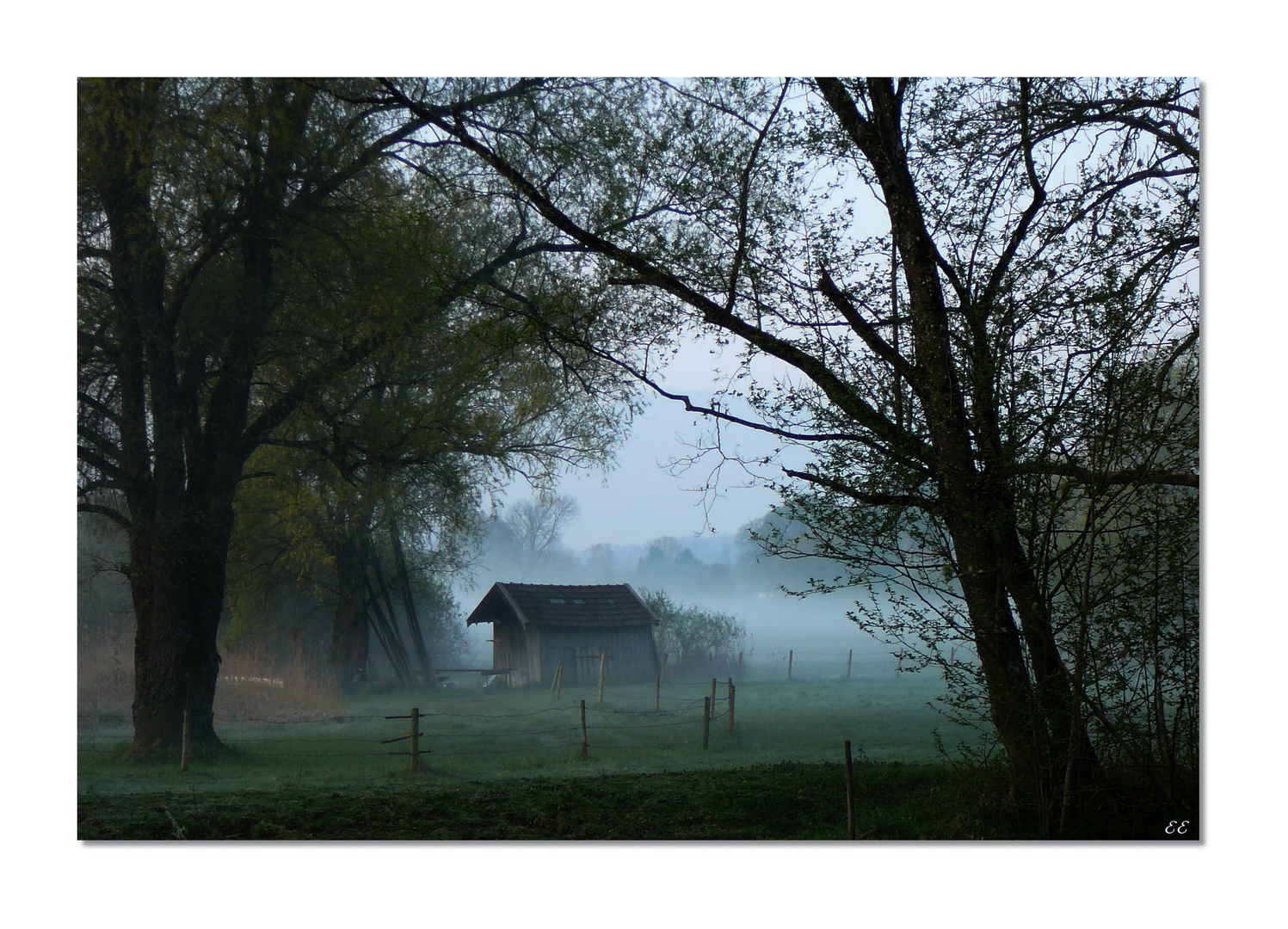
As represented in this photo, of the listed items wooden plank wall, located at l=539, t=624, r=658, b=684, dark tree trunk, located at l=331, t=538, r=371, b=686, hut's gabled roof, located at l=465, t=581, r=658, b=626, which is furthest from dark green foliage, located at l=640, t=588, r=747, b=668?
dark tree trunk, located at l=331, t=538, r=371, b=686

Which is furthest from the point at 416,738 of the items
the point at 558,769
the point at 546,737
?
the point at 558,769

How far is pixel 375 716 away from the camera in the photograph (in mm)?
5457

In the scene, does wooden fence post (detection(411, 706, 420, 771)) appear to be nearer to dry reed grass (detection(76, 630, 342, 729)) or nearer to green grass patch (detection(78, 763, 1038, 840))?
green grass patch (detection(78, 763, 1038, 840))

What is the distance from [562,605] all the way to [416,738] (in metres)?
1.17

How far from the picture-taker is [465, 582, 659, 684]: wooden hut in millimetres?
5523

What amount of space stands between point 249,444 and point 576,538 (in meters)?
2.17

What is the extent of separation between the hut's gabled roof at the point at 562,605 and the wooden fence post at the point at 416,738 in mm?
621

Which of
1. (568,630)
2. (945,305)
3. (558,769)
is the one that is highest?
(945,305)

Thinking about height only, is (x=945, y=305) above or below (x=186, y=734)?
above

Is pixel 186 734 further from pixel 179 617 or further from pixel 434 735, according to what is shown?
pixel 434 735

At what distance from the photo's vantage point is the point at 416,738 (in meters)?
5.31
